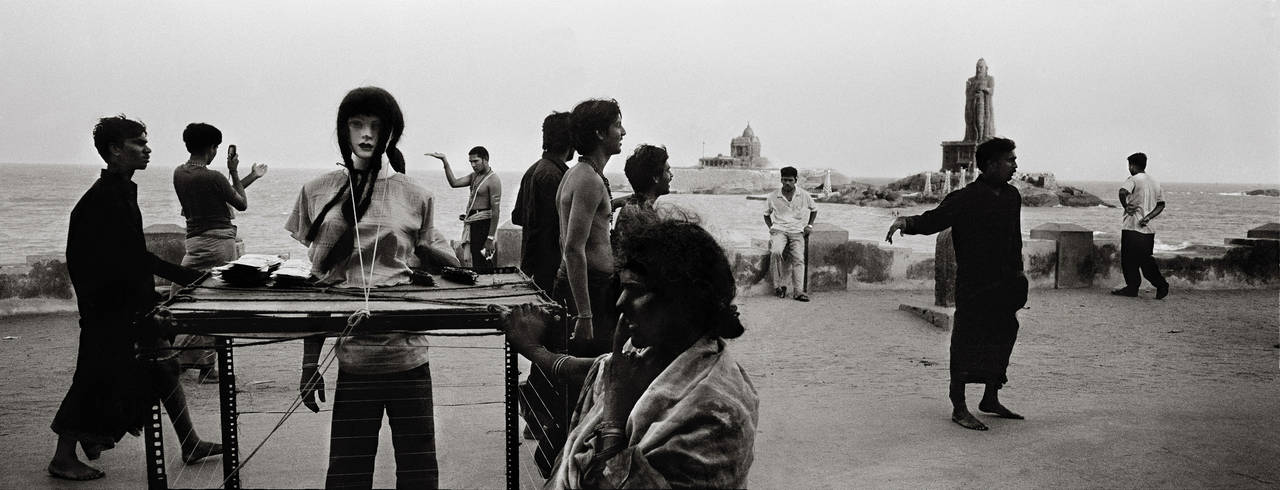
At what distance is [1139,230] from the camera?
10.5 m

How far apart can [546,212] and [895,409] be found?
2646 mm

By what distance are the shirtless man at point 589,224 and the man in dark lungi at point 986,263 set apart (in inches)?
78.3

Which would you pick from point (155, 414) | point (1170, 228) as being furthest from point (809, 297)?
point (1170, 228)

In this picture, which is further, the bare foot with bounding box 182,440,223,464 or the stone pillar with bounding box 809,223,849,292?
the stone pillar with bounding box 809,223,849,292

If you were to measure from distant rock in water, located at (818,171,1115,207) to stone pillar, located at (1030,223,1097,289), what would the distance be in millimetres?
63477

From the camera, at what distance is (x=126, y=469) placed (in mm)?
4297

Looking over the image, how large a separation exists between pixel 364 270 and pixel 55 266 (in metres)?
7.58

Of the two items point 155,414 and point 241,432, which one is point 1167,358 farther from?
point 155,414

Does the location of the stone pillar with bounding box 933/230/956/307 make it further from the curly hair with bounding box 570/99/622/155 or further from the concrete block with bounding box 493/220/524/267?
the curly hair with bounding box 570/99/622/155

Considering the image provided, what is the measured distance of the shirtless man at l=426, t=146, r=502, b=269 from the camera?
29.8 ft

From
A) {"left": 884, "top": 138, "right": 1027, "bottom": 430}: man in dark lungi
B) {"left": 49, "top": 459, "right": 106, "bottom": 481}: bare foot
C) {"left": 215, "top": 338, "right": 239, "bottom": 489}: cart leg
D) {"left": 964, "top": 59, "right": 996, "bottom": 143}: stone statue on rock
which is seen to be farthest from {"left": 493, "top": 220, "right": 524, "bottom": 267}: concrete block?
{"left": 964, "top": 59, "right": 996, "bottom": 143}: stone statue on rock

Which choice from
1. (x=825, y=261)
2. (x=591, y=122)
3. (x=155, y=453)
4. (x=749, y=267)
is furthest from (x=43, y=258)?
(x=825, y=261)

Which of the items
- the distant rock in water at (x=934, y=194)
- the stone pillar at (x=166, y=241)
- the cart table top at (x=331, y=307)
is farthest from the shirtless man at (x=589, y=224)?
the distant rock in water at (x=934, y=194)

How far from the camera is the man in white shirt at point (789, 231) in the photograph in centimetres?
1059
